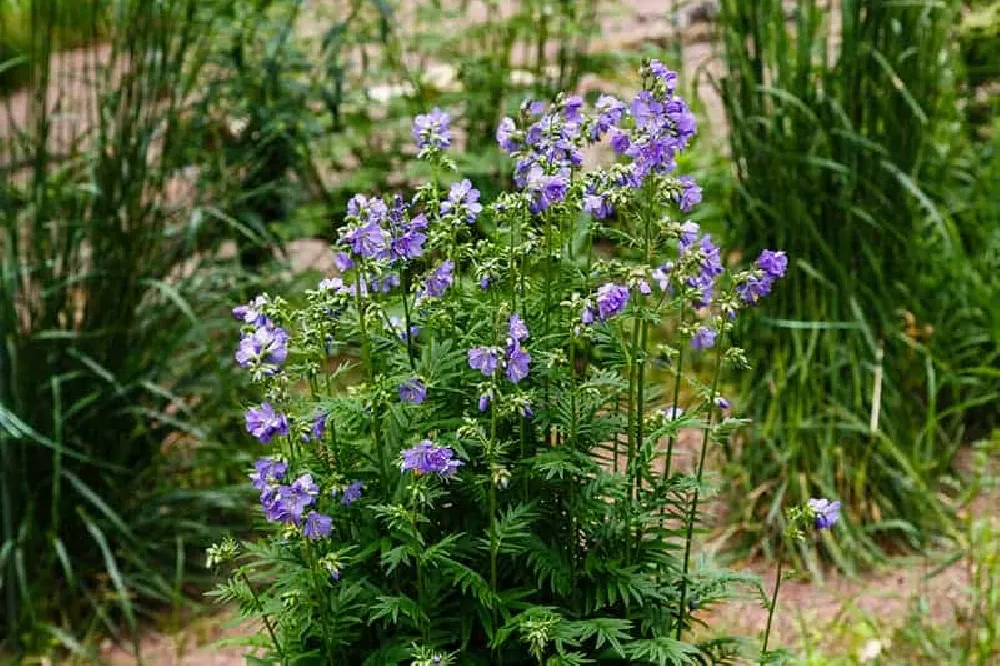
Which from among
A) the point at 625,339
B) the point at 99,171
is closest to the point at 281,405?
the point at 625,339

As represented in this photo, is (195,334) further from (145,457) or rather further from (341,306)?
(341,306)

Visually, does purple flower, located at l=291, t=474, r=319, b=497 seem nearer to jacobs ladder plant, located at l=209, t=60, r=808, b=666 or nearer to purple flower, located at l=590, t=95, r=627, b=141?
jacobs ladder plant, located at l=209, t=60, r=808, b=666

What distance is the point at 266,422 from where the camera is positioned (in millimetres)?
1633

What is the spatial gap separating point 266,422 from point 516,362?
311 millimetres

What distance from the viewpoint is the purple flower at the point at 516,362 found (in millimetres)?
1608

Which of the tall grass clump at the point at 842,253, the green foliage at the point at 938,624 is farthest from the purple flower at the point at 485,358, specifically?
the tall grass clump at the point at 842,253

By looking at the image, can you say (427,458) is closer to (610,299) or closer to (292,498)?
(292,498)

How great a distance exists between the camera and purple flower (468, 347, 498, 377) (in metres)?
1.59

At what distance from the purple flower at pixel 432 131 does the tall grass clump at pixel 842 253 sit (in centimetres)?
173

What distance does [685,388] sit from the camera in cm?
388

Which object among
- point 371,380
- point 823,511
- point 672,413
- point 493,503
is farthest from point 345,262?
point 823,511

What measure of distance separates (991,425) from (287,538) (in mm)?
2518

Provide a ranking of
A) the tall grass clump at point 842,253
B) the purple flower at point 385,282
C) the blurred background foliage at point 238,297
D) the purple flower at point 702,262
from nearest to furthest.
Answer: the purple flower at point 702,262 < the purple flower at point 385,282 < the blurred background foliage at point 238,297 < the tall grass clump at point 842,253

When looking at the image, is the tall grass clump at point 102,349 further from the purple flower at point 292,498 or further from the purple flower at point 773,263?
the purple flower at point 773,263
